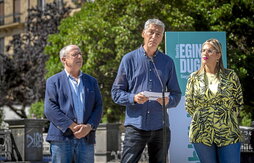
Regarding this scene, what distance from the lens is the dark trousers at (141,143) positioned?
4.75 metres

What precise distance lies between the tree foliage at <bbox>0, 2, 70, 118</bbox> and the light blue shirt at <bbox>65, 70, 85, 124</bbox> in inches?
941

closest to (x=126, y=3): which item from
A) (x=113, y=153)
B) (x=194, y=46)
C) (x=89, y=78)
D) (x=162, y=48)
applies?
(x=162, y=48)

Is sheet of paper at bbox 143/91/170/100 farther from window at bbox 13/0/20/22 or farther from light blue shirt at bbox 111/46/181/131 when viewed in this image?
window at bbox 13/0/20/22

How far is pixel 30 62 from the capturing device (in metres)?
31.6

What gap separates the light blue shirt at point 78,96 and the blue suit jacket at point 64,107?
1.2 inches

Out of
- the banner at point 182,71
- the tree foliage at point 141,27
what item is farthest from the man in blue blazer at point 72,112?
the tree foliage at point 141,27

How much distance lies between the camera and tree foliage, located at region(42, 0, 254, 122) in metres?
19.0

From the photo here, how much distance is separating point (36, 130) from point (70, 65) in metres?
8.84

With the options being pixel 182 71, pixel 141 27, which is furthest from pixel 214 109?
pixel 141 27

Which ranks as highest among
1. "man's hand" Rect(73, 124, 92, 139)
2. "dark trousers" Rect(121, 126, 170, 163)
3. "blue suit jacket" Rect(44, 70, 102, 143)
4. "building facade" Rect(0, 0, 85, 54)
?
"building facade" Rect(0, 0, 85, 54)

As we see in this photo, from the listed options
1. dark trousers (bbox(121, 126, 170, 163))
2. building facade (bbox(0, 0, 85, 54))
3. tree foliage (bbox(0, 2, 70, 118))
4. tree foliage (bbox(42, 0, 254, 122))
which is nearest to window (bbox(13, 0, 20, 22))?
building facade (bbox(0, 0, 85, 54))

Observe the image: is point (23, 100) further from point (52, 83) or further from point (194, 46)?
point (52, 83)

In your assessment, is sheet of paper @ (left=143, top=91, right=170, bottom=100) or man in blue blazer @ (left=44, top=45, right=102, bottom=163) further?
man in blue blazer @ (left=44, top=45, right=102, bottom=163)

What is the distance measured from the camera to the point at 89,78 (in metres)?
5.37
